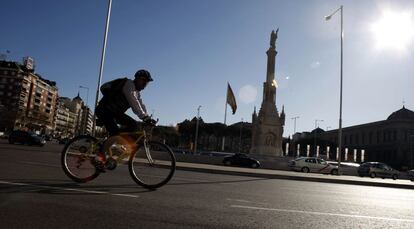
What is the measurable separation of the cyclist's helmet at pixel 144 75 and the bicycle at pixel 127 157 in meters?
0.87

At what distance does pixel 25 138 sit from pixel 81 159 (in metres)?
38.6

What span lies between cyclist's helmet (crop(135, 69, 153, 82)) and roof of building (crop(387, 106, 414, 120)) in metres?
124

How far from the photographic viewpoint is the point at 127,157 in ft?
23.4

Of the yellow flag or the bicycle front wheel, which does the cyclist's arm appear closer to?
the bicycle front wheel

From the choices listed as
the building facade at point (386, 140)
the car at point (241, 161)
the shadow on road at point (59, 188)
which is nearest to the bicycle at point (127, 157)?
the shadow on road at point (59, 188)

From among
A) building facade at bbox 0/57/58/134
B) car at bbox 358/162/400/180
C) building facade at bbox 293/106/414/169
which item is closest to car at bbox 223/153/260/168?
car at bbox 358/162/400/180

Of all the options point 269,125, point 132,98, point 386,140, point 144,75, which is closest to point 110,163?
point 132,98

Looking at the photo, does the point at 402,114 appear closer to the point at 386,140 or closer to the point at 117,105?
the point at 386,140

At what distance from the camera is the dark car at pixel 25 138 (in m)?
41.8

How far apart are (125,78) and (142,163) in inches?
57.6

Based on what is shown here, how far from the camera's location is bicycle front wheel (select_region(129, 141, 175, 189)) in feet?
23.5

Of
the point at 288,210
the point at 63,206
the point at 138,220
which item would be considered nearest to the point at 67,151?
the point at 63,206

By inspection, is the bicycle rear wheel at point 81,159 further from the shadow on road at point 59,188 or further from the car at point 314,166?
the car at point 314,166

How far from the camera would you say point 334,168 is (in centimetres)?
4103
